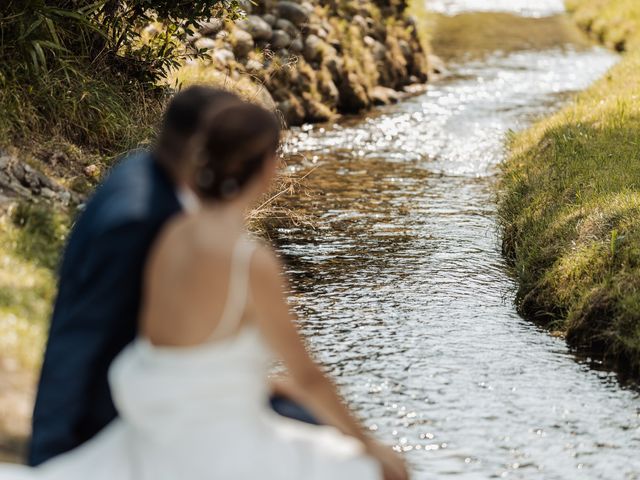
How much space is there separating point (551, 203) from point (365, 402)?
3.78m

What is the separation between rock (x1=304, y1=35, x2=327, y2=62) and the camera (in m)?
15.7

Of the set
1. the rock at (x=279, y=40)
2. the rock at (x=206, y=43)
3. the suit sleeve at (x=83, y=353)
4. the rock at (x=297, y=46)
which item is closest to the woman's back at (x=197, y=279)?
the suit sleeve at (x=83, y=353)

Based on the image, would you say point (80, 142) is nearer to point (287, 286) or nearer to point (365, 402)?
point (287, 286)

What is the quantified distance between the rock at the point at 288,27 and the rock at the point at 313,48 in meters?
0.24

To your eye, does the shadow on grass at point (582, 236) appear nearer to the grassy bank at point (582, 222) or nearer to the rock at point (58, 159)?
the grassy bank at point (582, 222)

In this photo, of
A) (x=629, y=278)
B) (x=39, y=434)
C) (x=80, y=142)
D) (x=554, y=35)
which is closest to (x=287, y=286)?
(x=80, y=142)

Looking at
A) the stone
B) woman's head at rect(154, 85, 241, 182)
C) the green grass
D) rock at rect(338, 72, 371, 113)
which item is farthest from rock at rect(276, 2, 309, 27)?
woman's head at rect(154, 85, 241, 182)

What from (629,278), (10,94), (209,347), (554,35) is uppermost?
(209,347)

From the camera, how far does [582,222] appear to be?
8312 millimetres

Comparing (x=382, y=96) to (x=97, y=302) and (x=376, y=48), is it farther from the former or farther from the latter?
(x=97, y=302)

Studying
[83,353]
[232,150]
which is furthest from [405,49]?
[232,150]

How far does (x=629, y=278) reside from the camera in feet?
22.8

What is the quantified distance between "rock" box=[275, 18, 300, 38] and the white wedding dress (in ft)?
41.7

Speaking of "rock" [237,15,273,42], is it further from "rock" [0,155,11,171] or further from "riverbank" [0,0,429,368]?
"rock" [0,155,11,171]
